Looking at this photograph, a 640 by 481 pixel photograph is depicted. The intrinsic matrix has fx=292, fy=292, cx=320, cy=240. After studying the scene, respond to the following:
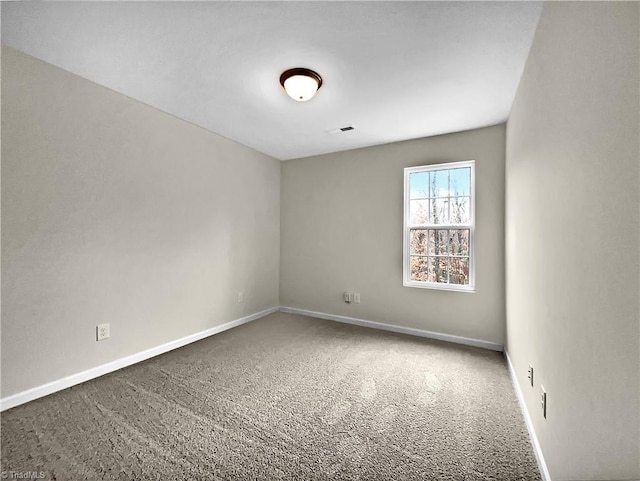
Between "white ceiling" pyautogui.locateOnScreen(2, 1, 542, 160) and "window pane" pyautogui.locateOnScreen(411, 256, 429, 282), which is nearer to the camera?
"white ceiling" pyautogui.locateOnScreen(2, 1, 542, 160)

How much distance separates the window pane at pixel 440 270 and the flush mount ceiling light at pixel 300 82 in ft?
7.96

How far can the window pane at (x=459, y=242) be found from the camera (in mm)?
3424

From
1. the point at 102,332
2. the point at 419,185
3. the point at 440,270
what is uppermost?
the point at 419,185

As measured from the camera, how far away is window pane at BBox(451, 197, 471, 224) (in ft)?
11.2

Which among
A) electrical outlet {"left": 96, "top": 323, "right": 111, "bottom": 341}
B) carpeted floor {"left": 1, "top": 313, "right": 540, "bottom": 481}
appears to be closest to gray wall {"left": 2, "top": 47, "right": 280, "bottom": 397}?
electrical outlet {"left": 96, "top": 323, "right": 111, "bottom": 341}

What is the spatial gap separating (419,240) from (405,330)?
115cm

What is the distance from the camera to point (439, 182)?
3.59m

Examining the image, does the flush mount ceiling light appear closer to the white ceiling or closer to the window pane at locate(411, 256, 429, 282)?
the white ceiling

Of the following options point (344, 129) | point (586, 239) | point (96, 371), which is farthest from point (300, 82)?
point (96, 371)

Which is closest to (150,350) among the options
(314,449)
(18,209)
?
(18,209)

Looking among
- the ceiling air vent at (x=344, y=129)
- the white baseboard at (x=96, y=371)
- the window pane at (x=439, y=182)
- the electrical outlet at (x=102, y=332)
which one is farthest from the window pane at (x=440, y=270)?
the electrical outlet at (x=102, y=332)

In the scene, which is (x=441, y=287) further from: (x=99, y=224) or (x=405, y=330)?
(x=99, y=224)

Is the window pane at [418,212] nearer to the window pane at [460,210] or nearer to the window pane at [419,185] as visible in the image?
the window pane at [419,185]

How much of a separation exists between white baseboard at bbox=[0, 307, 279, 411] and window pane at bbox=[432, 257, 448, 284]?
2.72 metres
